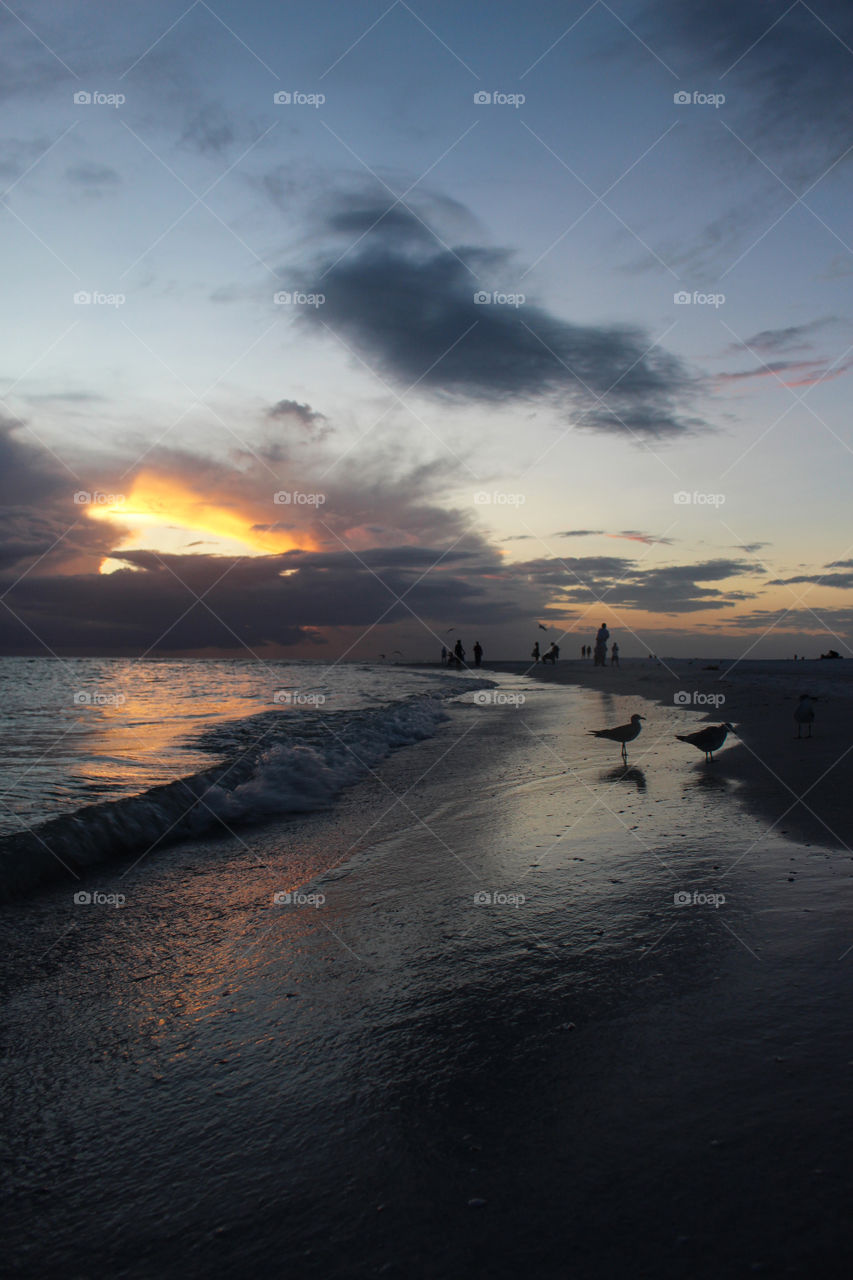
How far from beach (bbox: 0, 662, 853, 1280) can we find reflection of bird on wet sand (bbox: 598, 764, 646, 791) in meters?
2.92

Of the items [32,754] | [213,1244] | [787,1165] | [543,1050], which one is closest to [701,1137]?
[787,1165]

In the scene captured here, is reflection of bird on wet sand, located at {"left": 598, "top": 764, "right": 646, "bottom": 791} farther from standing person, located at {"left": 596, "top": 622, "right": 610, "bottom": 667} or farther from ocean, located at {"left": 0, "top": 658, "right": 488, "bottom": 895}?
standing person, located at {"left": 596, "top": 622, "right": 610, "bottom": 667}

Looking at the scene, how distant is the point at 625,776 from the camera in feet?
33.6

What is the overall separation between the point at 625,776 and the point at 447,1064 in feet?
25.0

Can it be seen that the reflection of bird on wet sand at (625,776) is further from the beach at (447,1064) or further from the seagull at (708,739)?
the beach at (447,1064)

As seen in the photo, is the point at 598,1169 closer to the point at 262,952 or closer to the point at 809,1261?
the point at 809,1261

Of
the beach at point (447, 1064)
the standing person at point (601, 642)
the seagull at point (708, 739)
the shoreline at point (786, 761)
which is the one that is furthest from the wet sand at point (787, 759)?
the standing person at point (601, 642)

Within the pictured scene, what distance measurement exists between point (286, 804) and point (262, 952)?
17.6 feet

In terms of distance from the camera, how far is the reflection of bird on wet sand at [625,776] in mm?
9758

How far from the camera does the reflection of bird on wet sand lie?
9758 mm

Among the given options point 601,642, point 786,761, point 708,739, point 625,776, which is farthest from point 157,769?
point 601,642

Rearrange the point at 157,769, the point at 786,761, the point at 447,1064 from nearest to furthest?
the point at 447,1064 < the point at 786,761 < the point at 157,769

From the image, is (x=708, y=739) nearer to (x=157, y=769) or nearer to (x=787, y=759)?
(x=787, y=759)

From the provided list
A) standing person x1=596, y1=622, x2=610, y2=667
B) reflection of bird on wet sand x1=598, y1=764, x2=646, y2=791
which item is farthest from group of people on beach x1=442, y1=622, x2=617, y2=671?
reflection of bird on wet sand x1=598, y1=764, x2=646, y2=791
